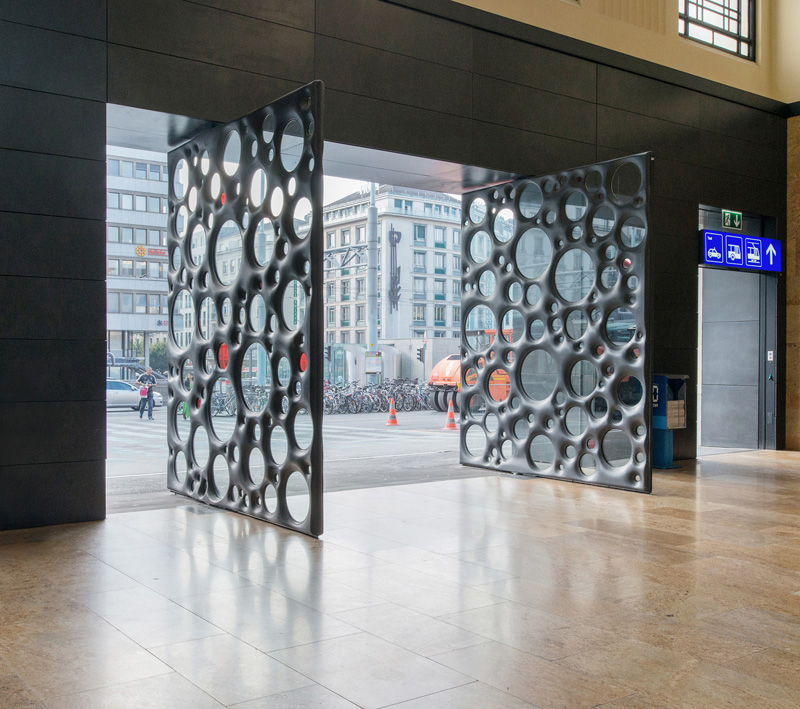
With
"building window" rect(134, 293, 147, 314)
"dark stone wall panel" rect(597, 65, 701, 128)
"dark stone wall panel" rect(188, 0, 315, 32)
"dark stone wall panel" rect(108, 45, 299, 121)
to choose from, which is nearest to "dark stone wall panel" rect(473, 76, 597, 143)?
"dark stone wall panel" rect(597, 65, 701, 128)

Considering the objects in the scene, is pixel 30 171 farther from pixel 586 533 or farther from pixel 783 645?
pixel 783 645

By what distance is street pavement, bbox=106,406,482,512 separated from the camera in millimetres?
8304

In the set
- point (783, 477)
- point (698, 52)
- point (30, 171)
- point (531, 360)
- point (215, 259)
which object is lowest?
point (783, 477)

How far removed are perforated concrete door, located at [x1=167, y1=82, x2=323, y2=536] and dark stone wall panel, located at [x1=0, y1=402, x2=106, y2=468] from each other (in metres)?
1.06

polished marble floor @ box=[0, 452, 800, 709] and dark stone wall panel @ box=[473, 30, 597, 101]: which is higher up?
dark stone wall panel @ box=[473, 30, 597, 101]

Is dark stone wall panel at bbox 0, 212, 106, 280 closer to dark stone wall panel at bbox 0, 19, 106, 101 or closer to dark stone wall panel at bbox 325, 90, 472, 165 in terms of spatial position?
dark stone wall panel at bbox 0, 19, 106, 101

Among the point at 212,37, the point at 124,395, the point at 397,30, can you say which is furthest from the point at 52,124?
the point at 124,395

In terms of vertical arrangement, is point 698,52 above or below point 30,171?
above

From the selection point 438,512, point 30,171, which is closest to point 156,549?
point 438,512

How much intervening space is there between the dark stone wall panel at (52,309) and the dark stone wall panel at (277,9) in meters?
2.54

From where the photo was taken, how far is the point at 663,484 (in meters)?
8.75

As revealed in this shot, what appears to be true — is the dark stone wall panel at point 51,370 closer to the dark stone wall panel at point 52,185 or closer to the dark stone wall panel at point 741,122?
the dark stone wall panel at point 52,185

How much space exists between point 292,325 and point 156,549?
185cm

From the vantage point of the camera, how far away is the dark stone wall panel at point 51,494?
6230mm
